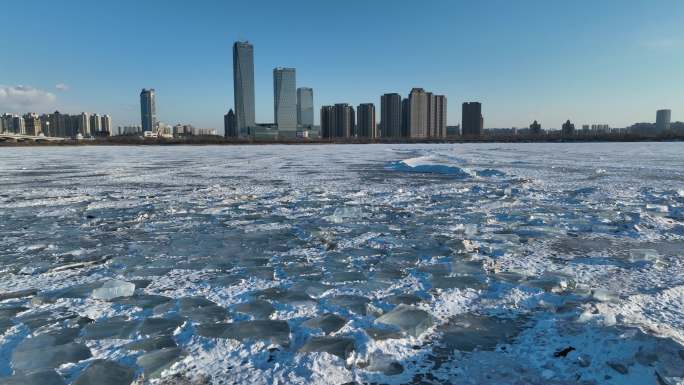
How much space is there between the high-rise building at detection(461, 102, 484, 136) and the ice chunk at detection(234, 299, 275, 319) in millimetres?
148957

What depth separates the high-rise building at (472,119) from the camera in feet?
471

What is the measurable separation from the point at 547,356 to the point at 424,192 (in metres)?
6.69

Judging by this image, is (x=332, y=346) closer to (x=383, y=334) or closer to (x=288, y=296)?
(x=383, y=334)

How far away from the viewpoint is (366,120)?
14762cm

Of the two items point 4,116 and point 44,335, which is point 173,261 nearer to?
point 44,335

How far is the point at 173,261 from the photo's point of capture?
414 centimetres

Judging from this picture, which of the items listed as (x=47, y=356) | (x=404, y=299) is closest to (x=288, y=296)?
(x=404, y=299)

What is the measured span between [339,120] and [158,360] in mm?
145889

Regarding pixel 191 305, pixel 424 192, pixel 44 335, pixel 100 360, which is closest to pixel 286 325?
pixel 191 305

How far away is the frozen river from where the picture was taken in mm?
2193

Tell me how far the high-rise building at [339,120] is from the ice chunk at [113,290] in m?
142

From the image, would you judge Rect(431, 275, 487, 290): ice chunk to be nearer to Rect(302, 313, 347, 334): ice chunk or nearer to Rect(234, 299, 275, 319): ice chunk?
Rect(302, 313, 347, 334): ice chunk

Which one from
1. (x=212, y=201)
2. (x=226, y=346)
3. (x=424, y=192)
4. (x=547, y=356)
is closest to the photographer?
(x=547, y=356)

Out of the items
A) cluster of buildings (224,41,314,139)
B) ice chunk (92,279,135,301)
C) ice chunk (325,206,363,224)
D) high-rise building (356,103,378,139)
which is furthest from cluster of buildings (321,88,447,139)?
ice chunk (92,279,135,301)
